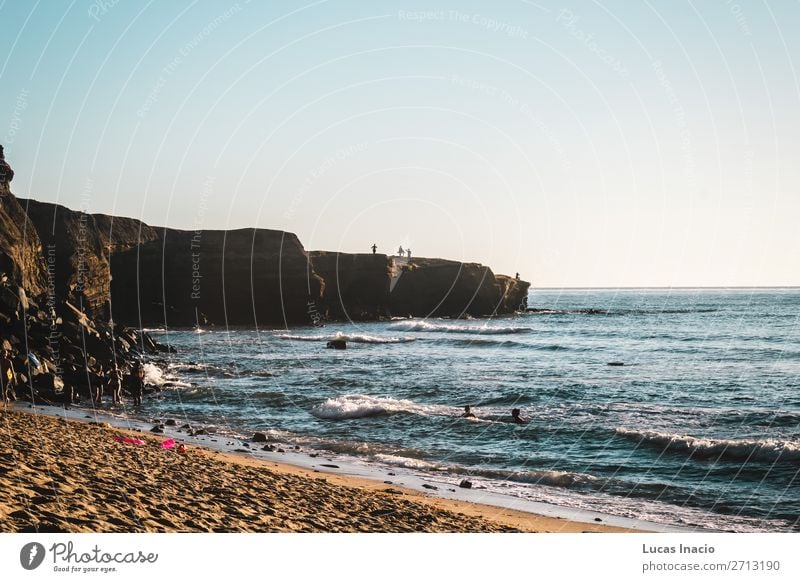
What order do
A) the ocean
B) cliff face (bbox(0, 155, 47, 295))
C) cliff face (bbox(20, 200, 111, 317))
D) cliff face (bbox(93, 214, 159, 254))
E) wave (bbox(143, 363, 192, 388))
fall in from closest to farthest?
the ocean < wave (bbox(143, 363, 192, 388)) < cliff face (bbox(0, 155, 47, 295)) < cliff face (bbox(20, 200, 111, 317)) < cliff face (bbox(93, 214, 159, 254))

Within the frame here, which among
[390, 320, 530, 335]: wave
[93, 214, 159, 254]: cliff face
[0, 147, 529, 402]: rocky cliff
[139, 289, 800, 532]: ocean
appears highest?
[93, 214, 159, 254]: cliff face

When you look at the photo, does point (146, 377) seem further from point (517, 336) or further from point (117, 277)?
point (117, 277)

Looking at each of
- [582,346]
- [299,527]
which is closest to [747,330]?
[582,346]

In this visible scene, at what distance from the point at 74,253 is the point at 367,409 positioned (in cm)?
4425

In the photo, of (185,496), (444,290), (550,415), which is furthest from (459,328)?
(185,496)

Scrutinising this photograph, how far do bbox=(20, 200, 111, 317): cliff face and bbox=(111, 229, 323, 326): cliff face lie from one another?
52.7 feet

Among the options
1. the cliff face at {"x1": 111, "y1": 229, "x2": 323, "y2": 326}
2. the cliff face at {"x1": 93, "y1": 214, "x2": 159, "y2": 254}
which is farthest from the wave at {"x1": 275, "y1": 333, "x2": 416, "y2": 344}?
the cliff face at {"x1": 93, "y1": 214, "x2": 159, "y2": 254}

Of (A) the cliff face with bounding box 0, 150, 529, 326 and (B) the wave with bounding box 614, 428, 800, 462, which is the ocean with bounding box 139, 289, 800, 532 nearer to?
(B) the wave with bounding box 614, 428, 800, 462

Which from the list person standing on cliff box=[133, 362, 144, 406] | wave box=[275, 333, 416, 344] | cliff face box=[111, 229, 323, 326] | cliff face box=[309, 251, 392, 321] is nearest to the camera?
person standing on cliff box=[133, 362, 144, 406]

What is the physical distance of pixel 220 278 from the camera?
8675cm

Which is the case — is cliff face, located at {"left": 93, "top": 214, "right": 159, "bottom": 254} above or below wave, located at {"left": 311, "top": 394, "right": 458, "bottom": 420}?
above

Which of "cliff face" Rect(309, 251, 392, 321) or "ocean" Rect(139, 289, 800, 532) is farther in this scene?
"cliff face" Rect(309, 251, 392, 321)

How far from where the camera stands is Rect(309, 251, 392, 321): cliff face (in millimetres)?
96812

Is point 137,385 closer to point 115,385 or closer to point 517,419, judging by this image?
point 115,385
